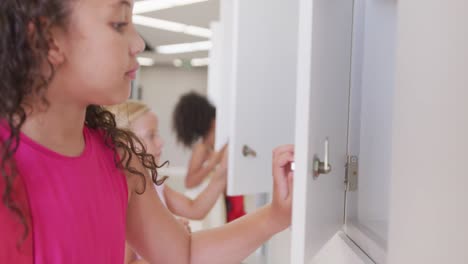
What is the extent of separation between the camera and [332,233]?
104 centimetres

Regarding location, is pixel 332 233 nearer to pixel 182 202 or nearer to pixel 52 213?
pixel 52 213

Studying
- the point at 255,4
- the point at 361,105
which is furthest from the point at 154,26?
the point at 361,105

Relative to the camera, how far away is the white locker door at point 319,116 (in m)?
0.77

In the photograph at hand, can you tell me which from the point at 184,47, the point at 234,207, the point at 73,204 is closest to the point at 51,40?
the point at 73,204

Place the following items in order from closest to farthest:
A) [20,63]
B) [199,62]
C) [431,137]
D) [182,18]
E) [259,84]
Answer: [431,137], [20,63], [259,84], [182,18], [199,62]

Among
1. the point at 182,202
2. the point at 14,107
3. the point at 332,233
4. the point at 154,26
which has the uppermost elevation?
the point at 154,26

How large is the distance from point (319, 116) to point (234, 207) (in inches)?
77.3

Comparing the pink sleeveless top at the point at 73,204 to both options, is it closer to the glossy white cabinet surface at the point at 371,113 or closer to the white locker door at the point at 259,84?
the glossy white cabinet surface at the point at 371,113

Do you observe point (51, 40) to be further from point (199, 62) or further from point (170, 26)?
point (199, 62)

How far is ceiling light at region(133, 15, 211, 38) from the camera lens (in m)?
5.94

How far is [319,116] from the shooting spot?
32.5 inches

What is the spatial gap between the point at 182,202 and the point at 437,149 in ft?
5.50

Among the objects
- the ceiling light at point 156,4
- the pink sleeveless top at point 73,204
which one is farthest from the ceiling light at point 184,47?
the pink sleeveless top at point 73,204

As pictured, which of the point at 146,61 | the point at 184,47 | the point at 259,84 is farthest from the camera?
the point at 146,61
